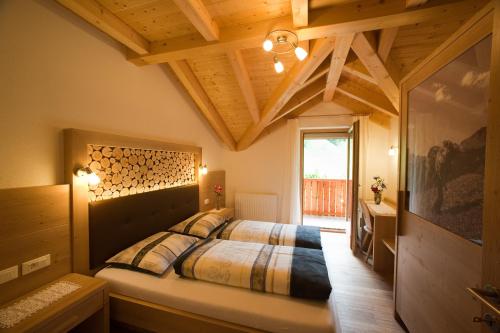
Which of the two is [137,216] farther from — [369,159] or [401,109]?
[369,159]

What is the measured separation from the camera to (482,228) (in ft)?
3.00

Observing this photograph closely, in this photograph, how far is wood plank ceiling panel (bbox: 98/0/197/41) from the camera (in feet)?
4.89

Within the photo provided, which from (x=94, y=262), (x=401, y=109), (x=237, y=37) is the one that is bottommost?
(x=94, y=262)

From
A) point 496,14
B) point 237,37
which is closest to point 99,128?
point 237,37

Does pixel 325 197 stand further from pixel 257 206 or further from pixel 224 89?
pixel 224 89

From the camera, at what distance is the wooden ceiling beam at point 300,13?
1315mm

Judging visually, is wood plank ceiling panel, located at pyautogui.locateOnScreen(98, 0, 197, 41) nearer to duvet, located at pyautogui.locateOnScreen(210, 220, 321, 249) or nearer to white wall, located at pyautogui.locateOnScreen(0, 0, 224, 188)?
white wall, located at pyautogui.locateOnScreen(0, 0, 224, 188)

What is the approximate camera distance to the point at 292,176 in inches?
145

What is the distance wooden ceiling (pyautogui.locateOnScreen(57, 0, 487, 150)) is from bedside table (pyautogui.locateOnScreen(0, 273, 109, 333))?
1.90m

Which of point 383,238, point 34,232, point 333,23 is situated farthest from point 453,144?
point 34,232

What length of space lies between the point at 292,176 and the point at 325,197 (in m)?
1.74

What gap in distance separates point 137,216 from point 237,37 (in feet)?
6.28

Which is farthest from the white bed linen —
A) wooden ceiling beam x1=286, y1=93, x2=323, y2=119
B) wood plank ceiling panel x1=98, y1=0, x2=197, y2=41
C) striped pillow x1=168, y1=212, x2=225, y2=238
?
wooden ceiling beam x1=286, y1=93, x2=323, y2=119

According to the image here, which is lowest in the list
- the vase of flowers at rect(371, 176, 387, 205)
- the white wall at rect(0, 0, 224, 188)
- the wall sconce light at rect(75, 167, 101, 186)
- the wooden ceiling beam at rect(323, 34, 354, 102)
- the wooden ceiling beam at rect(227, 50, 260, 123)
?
the vase of flowers at rect(371, 176, 387, 205)
